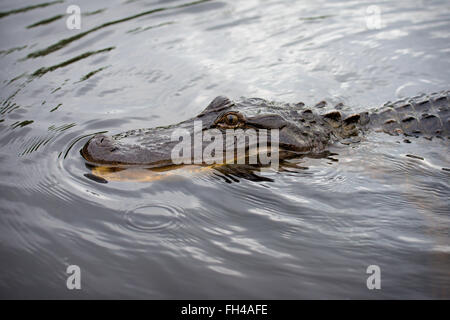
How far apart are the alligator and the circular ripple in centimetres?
51

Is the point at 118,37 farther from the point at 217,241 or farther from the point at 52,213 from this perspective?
the point at 217,241

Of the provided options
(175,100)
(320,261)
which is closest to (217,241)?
(320,261)

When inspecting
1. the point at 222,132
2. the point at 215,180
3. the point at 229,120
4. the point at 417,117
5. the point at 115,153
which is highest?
the point at 417,117

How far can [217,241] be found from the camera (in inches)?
124

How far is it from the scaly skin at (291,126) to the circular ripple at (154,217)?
518 mm

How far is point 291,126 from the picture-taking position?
445cm

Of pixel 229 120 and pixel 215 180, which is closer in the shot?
pixel 215 180

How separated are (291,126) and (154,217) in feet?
6.06

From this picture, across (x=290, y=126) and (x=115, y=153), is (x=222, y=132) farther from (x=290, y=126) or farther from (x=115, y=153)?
(x=115, y=153)

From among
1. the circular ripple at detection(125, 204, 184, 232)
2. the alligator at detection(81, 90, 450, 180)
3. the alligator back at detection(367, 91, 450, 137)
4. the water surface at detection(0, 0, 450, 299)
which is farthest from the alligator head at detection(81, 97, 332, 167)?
the alligator back at detection(367, 91, 450, 137)

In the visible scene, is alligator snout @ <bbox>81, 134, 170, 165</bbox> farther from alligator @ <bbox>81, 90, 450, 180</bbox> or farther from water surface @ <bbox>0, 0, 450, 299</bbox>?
water surface @ <bbox>0, 0, 450, 299</bbox>

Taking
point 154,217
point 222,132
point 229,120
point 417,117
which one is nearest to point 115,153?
point 154,217
